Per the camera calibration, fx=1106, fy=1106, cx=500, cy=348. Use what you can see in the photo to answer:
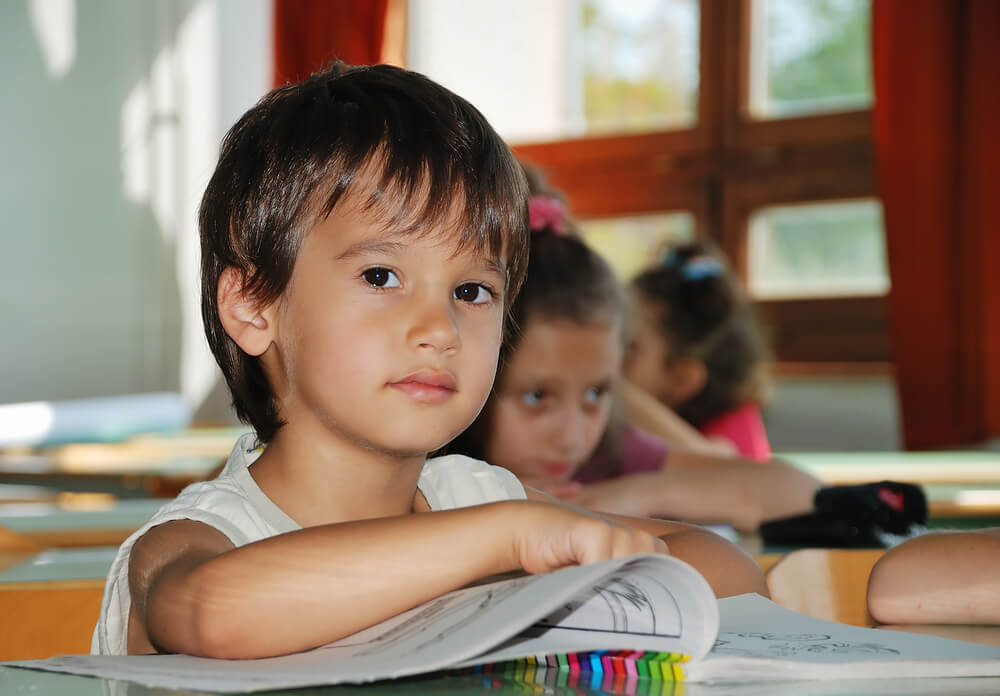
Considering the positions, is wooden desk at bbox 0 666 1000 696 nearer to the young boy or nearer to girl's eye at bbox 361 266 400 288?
the young boy

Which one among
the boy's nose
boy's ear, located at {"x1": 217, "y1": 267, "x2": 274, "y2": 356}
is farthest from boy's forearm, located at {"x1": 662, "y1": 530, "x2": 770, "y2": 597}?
boy's ear, located at {"x1": 217, "y1": 267, "x2": 274, "y2": 356}

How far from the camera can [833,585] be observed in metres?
0.80

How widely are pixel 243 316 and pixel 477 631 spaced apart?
0.40 meters

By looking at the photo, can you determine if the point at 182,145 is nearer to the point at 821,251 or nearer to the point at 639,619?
the point at 821,251

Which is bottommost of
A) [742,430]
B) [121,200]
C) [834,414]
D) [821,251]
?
[834,414]

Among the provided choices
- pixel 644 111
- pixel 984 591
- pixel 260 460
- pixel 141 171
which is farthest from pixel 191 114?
pixel 984 591

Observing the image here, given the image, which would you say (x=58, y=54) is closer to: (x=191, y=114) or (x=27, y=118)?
(x=27, y=118)

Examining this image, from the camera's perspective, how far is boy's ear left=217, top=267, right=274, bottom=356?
30.2 inches

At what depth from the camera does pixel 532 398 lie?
4.71 ft

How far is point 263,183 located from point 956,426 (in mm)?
3007

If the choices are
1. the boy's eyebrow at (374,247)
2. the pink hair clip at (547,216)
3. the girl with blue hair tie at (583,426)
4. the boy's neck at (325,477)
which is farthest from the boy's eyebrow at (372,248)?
the pink hair clip at (547,216)

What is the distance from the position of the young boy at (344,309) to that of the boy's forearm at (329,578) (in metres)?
0.05

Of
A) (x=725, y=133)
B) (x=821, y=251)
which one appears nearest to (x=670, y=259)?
(x=821, y=251)

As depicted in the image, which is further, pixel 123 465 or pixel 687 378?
pixel 687 378
